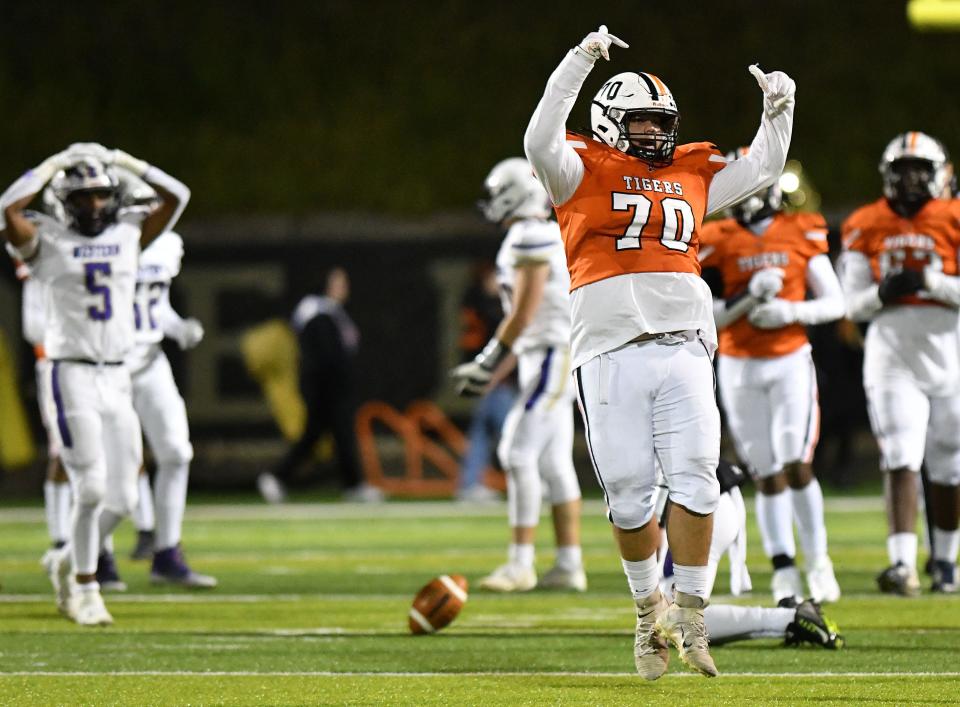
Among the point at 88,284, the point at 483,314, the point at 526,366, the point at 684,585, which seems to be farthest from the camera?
the point at 483,314

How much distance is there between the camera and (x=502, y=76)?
2058cm

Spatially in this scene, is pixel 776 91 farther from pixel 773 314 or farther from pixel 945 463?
pixel 945 463

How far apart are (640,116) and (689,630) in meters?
1.65

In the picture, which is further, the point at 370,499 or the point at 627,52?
the point at 627,52

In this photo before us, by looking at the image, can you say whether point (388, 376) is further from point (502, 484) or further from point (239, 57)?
point (239, 57)

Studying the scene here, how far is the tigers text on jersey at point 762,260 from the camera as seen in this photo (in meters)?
7.82

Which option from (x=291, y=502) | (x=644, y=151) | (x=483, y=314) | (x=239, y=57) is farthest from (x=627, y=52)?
(x=644, y=151)

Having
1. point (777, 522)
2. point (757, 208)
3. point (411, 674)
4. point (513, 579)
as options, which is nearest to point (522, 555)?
point (513, 579)

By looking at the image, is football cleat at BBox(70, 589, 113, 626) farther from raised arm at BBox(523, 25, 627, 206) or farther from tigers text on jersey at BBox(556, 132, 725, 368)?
raised arm at BBox(523, 25, 627, 206)

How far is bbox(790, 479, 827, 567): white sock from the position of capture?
783cm

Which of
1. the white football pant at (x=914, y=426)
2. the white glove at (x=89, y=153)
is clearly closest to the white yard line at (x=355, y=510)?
the white football pant at (x=914, y=426)

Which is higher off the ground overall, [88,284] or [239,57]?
[239,57]

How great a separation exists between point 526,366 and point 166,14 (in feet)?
45.5

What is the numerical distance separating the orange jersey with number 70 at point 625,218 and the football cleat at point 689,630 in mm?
1057
